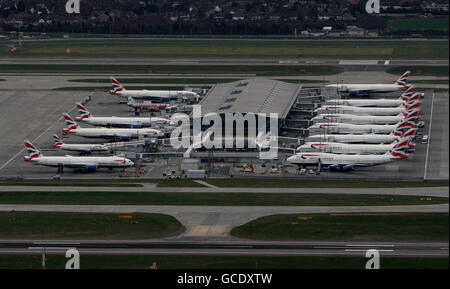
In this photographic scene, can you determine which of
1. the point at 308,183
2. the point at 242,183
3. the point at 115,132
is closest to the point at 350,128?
the point at 308,183

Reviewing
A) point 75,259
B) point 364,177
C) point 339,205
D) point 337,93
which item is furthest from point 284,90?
point 75,259

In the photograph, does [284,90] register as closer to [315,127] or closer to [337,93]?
[337,93]

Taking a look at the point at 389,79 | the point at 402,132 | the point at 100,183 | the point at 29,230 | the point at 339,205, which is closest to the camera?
the point at 29,230

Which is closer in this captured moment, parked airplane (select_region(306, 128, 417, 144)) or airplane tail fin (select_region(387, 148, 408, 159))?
airplane tail fin (select_region(387, 148, 408, 159))

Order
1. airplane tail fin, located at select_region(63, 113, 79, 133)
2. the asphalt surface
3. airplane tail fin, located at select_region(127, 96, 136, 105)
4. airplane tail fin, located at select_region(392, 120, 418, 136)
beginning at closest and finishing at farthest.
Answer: the asphalt surface < airplane tail fin, located at select_region(392, 120, 418, 136) < airplane tail fin, located at select_region(63, 113, 79, 133) < airplane tail fin, located at select_region(127, 96, 136, 105)

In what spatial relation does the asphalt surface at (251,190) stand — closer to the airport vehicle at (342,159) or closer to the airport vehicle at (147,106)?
the airport vehicle at (342,159)

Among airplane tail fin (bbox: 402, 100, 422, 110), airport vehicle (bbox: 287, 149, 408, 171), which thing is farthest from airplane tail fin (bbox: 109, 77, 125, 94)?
airport vehicle (bbox: 287, 149, 408, 171)

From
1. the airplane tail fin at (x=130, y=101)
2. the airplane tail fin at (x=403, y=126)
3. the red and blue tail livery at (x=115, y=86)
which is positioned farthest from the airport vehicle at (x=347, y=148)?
the red and blue tail livery at (x=115, y=86)

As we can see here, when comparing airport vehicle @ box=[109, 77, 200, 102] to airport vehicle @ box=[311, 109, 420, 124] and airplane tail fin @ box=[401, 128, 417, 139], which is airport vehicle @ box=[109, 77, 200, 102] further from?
airplane tail fin @ box=[401, 128, 417, 139]

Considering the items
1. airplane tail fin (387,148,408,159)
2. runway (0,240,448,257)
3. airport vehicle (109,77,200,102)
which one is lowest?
runway (0,240,448,257)
